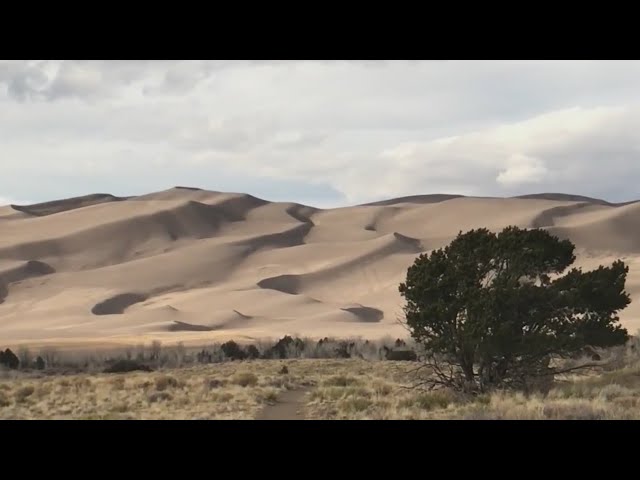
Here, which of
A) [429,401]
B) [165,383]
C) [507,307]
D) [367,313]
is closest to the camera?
[429,401]

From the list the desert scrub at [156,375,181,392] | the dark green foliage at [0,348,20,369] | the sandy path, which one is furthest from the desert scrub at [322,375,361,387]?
the dark green foliage at [0,348,20,369]

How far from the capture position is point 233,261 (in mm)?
86688

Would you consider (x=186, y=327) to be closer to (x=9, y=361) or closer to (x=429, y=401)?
(x=9, y=361)

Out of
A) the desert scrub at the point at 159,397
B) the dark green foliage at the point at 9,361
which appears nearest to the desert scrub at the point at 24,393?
the desert scrub at the point at 159,397

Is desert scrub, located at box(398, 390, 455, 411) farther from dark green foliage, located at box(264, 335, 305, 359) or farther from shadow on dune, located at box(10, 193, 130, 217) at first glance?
shadow on dune, located at box(10, 193, 130, 217)

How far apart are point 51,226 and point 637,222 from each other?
6521 centimetres

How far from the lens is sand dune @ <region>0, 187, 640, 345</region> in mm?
60250

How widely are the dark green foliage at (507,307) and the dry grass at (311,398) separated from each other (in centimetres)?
75

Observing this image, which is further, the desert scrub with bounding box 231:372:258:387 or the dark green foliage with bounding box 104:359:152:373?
the dark green foliage with bounding box 104:359:152:373

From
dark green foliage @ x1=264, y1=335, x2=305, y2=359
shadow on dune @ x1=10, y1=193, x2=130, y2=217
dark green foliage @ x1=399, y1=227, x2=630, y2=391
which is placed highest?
shadow on dune @ x1=10, y1=193, x2=130, y2=217

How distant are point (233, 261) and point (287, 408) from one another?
2829 inches

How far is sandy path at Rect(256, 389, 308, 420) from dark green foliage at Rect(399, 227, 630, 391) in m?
2.51

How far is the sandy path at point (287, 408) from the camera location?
13945 millimetres

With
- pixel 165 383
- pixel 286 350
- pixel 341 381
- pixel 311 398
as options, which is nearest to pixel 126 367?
pixel 286 350
